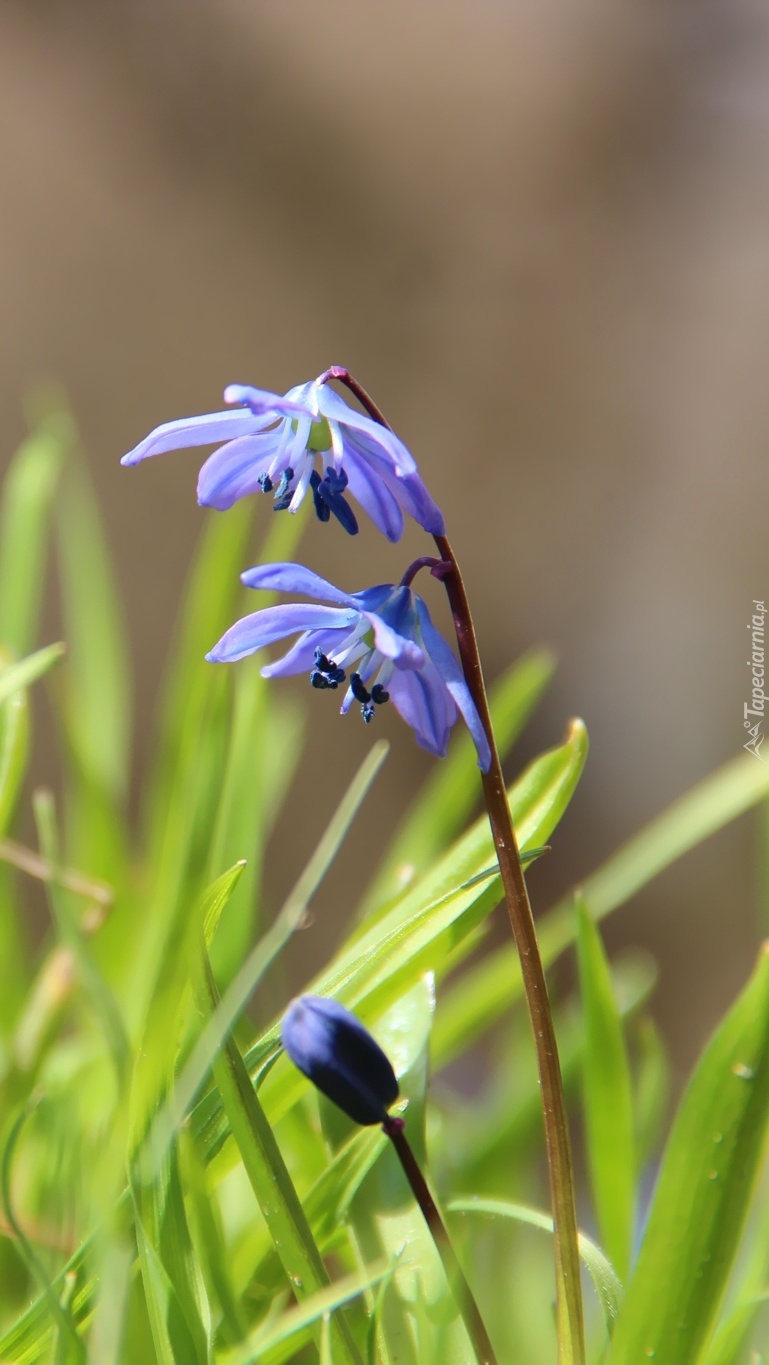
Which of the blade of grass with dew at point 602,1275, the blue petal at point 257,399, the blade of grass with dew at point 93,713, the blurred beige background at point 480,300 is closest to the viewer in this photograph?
the blue petal at point 257,399

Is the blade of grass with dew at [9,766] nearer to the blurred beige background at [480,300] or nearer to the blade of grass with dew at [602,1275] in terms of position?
the blade of grass with dew at [602,1275]

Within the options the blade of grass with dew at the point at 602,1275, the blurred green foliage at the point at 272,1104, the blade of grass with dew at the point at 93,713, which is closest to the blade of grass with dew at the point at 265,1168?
the blurred green foliage at the point at 272,1104

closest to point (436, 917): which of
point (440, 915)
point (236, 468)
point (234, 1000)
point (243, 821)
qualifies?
point (440, 915)

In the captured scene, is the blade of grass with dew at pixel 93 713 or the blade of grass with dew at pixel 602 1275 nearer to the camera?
the blade of grass with dew at pixel 602 1275

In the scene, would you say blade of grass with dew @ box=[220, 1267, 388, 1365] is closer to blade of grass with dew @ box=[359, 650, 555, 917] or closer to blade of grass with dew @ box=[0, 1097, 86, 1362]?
blade of grass with dew @ box=[0, 1097, 86, 1362]

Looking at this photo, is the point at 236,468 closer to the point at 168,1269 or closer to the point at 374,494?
the point at 374,494

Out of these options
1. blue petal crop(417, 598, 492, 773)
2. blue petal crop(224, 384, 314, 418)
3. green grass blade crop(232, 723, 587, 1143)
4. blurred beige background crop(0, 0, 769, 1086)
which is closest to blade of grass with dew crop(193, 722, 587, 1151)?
green grass blade crop(232, 723, 587, 1143)
